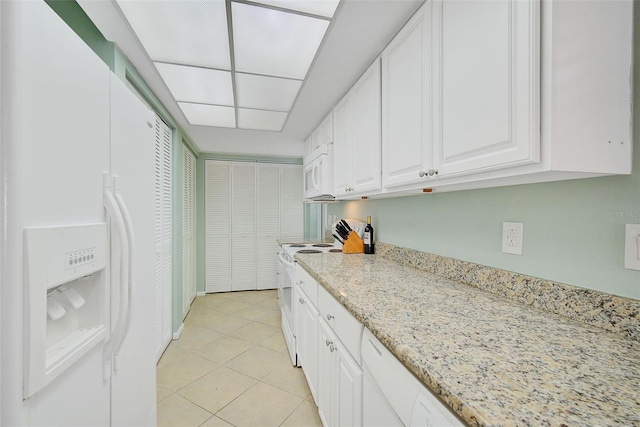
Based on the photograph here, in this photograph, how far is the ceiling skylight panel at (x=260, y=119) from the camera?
256 cm

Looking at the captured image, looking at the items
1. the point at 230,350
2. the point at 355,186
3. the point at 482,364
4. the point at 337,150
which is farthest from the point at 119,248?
the point at 230,350

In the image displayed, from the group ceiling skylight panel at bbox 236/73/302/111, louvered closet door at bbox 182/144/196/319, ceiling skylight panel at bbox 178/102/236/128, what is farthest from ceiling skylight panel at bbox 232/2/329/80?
louvered closet door at bbox 182/144/196/319

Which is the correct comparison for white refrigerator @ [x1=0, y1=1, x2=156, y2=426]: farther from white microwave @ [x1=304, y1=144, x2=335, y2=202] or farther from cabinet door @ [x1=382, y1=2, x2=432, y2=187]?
white microwave @ [x1=304, y1=144, x2=335, y2=202]

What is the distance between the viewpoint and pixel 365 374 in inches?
38.2

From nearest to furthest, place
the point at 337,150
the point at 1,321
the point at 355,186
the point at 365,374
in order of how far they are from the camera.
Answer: the point at 1,321 → the point at 365,374 → the point at 355,186 → the point at 337,150

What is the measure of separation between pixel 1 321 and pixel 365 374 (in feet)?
3.13

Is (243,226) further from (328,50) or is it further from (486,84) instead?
(486,84)

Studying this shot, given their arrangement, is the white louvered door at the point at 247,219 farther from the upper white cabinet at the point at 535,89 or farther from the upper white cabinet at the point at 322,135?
the upper white cabinet at the point at 535,89

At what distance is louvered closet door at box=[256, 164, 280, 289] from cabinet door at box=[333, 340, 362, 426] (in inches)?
127

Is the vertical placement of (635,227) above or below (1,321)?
above

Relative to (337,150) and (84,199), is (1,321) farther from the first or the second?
(337,150)

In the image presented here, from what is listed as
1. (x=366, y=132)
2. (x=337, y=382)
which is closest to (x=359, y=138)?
(x=366, y=132)

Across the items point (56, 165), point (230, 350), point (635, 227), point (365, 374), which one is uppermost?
point (56, 165)

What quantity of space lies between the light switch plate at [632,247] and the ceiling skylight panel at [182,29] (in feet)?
5.58
